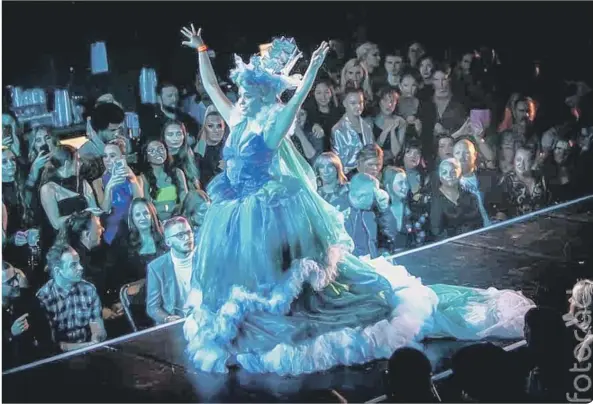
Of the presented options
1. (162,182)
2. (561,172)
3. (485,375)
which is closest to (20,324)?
(162,182)

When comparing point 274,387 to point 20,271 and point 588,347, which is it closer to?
point 20,271

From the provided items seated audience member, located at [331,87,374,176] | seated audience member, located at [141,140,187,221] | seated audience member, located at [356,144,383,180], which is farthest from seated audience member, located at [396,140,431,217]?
seated audience member, located at [141,140,187,221]

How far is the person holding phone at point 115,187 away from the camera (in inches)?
147

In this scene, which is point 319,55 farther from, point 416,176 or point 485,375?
point 485,375

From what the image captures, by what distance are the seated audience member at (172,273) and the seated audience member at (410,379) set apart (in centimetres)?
115

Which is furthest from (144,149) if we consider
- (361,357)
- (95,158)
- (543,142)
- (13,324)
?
(543,142)

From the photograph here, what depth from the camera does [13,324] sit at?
3.68m

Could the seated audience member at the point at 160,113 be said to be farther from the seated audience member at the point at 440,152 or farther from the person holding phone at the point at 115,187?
the seated audience member at the point at 440,152

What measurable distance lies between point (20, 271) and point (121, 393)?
2.00 ft

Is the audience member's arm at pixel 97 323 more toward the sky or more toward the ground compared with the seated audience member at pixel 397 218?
more toward the ground

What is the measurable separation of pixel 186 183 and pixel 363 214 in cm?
77

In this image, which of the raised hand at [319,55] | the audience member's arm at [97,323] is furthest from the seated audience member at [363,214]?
the audience member's arm at [97,323]

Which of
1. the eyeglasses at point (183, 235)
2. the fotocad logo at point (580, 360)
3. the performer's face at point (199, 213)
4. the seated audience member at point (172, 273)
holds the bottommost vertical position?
the fotocad logo at point (580, 360)

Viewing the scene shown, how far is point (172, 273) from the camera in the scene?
3.83 metres
